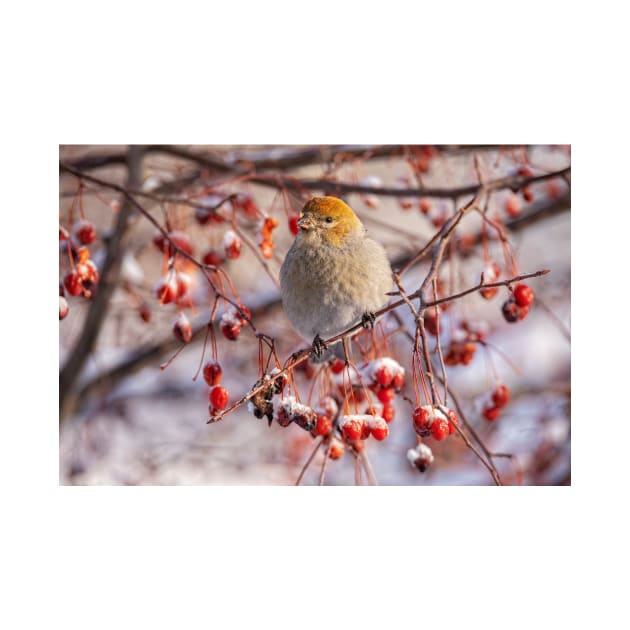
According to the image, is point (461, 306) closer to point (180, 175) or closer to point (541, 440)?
point (541, 440)

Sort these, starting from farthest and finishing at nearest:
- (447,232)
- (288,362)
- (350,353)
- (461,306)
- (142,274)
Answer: (142,274) < (461,306) < (350,353) < (288,362) < (447,232)

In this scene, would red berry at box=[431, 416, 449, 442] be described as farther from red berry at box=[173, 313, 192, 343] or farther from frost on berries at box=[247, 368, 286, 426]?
red berry at box=[173, 313, 192, 343]

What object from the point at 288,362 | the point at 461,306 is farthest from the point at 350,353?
the point at 461,306

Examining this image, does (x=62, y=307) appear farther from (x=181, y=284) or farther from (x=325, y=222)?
(x=325, y=222)

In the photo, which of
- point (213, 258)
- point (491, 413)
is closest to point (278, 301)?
point (213, 258)

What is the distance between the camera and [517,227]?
108 inches

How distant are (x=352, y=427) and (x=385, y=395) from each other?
0.77 feet

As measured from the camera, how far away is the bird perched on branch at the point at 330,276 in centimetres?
232

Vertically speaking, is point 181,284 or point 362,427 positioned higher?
point 181,284

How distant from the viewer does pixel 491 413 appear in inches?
97.3

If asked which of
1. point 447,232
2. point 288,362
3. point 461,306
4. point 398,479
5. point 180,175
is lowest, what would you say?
point 398,479

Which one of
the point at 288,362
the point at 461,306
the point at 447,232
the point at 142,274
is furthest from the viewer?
the point at 142,274

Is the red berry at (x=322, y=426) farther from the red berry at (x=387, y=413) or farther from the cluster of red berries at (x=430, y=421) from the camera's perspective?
the cluster of red berries at (x=430, y=421)

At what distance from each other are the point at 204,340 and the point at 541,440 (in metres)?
1.23
